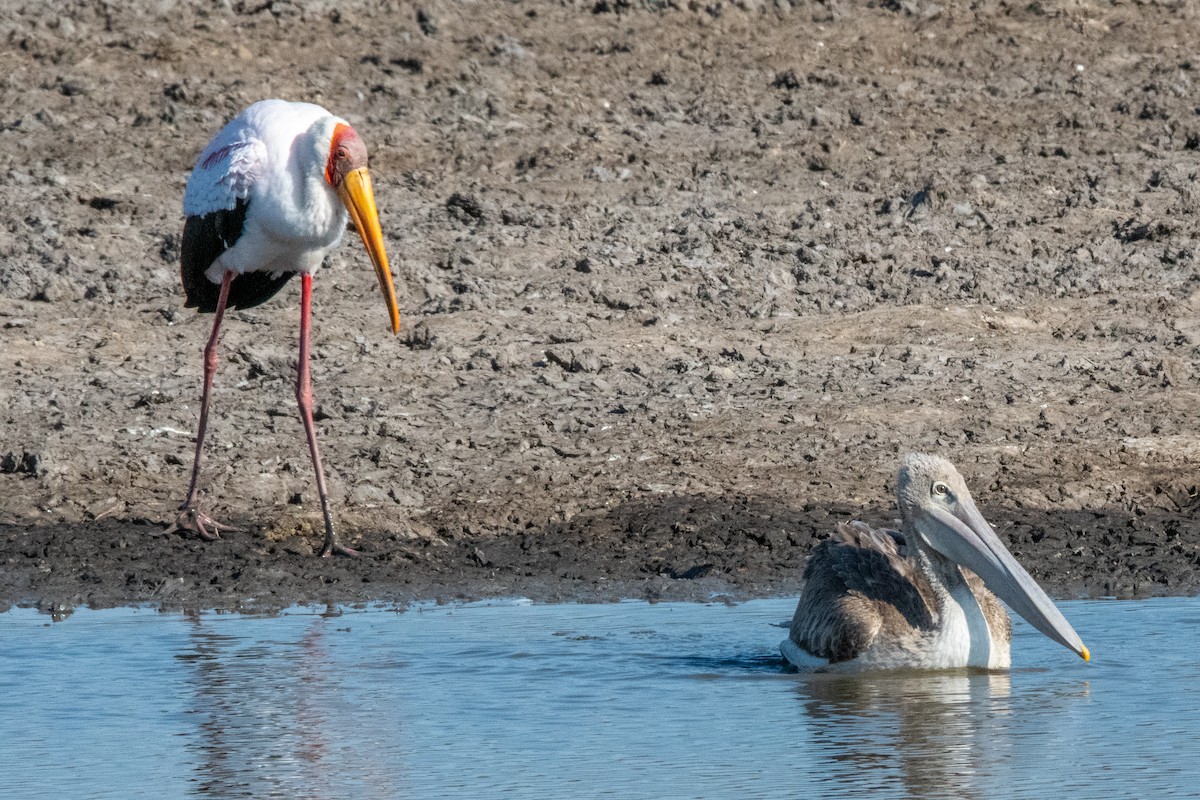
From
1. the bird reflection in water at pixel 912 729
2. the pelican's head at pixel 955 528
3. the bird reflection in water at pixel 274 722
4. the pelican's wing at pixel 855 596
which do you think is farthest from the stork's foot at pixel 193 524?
the pelican's head at pixel 955 528

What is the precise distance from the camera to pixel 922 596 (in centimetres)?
727

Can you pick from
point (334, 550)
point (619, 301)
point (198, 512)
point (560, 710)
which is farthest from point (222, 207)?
point (560, 710)

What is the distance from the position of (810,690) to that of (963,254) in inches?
223

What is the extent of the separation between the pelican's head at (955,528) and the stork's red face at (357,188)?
100 inches

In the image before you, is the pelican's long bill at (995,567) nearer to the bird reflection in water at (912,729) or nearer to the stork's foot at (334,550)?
the bird reflection in water at (912,729)

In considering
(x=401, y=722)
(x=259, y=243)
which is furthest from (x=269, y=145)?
(x=401, y=722)

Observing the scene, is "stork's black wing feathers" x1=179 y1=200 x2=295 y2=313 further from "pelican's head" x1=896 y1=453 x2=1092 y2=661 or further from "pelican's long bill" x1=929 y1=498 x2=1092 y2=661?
"pelican's long bill" x1=929 y1=498 x2=1092 y2=661

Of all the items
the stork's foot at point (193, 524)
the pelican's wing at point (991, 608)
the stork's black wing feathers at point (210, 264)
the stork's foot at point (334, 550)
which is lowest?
the pelican's wing at point (991, 608)

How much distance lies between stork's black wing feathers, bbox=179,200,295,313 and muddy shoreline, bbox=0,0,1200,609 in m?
0.64

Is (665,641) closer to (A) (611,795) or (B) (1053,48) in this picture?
(A) (611,795)

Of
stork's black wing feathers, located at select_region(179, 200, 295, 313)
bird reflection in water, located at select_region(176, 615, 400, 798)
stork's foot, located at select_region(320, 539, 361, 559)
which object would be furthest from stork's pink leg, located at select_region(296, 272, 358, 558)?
bird reflection in water, located at select_region(176, 615, 400, 798)

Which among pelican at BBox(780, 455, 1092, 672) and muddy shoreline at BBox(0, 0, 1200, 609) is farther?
muddy shoreline at BBox(0, 0, 1200, 609)

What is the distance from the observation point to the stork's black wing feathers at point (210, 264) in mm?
9156

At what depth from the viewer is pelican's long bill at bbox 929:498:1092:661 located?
23.0 feet
